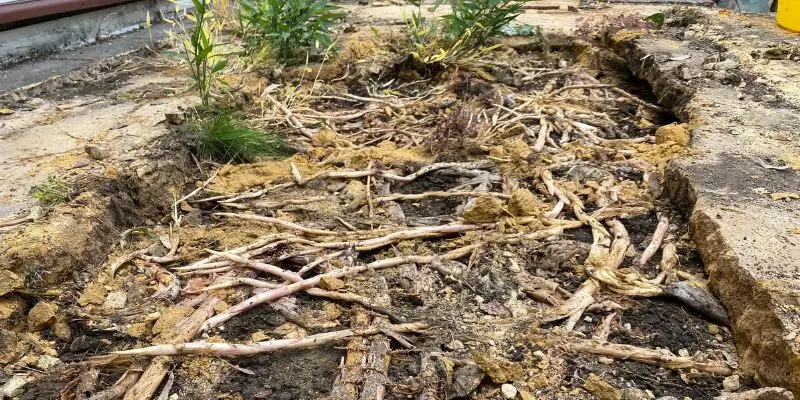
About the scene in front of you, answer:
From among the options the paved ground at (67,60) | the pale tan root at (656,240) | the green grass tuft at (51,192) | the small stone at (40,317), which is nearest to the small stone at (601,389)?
the pale tan root at (656,240)

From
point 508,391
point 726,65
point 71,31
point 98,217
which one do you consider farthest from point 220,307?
point 71,31

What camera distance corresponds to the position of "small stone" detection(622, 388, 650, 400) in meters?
1.47

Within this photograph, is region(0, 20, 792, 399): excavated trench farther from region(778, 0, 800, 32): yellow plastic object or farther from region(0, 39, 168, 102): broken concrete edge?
region(778, 0, 800, 32): yellow plastic object

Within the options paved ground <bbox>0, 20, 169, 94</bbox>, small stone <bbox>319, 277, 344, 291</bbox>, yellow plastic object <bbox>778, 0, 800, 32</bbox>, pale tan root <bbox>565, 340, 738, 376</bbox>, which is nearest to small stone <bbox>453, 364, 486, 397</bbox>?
pale tan root <bbox>565, 340, 738, 376</bbox>

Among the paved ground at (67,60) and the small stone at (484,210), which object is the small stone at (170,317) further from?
the paved ground at (67,60)

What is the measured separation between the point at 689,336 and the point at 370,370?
0.89m

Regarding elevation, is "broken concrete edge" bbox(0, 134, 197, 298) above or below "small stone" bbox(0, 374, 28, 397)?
above

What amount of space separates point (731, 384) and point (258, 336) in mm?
1245

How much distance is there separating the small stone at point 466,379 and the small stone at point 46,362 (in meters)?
1.07

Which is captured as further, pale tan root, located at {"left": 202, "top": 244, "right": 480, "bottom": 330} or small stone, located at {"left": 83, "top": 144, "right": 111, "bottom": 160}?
small stone, located at {"left": 83, "top": 144, "right": 111, "bottom": 160}

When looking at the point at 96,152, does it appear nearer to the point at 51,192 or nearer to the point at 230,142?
the point at 51,192

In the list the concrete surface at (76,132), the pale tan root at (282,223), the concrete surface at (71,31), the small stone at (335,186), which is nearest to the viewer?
the pale tan root at (282,223)

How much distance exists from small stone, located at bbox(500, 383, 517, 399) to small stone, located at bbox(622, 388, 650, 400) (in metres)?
0.26

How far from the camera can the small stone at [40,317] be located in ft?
5.62
